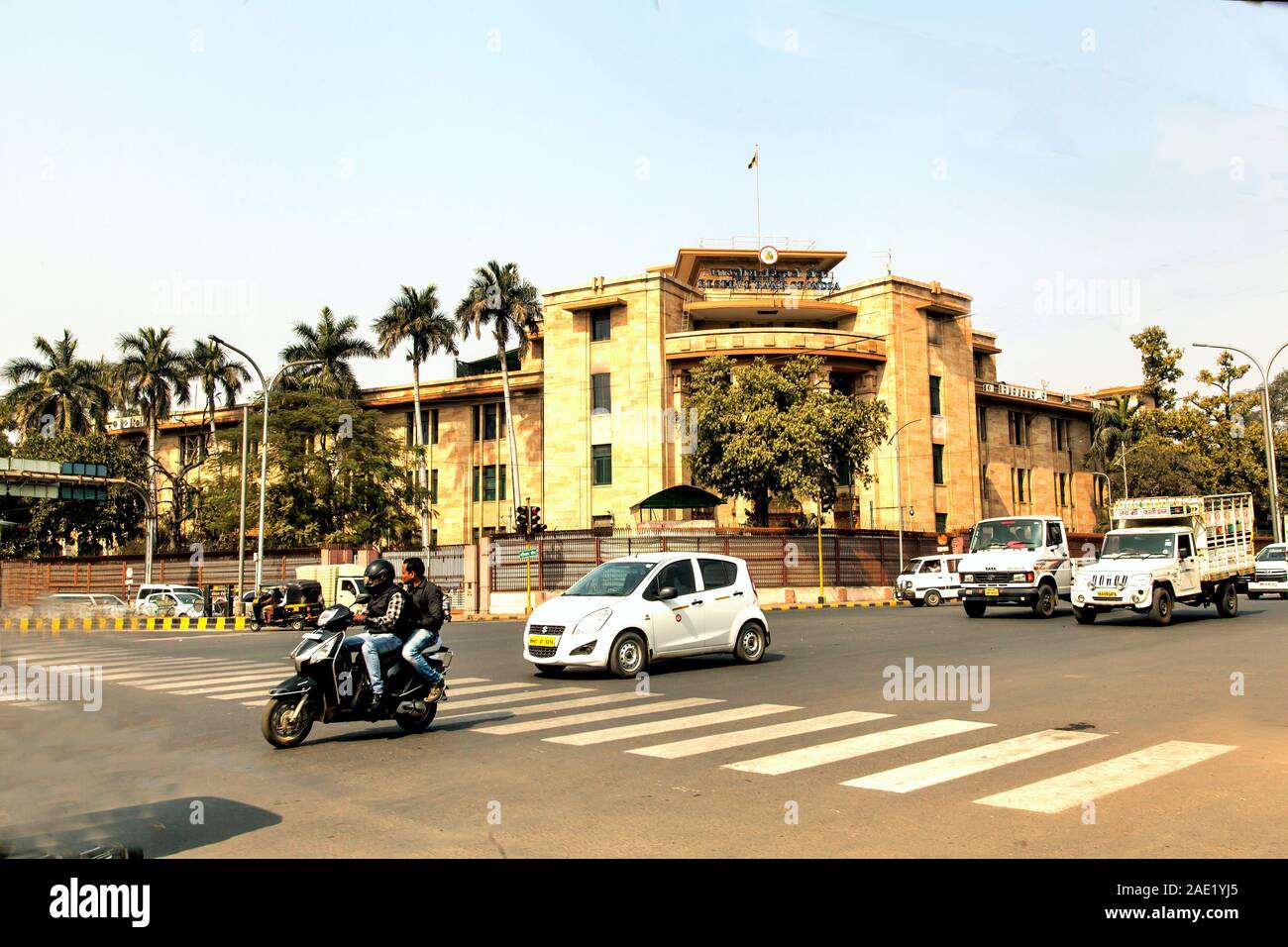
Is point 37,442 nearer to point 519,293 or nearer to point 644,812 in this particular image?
point 519,293

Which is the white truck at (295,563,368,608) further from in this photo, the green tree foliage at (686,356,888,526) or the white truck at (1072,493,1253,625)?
the white truck at (1072,493,1253,625)

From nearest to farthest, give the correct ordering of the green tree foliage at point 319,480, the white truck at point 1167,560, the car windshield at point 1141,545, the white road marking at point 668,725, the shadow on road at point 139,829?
the shadow on road at point 139,829, the white road marking at point 668,725, the white truck at point 1167,560, the car windshield at point 1141,545, the green tree foliage at point 319,480

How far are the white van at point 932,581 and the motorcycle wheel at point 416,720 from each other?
93.8 ft

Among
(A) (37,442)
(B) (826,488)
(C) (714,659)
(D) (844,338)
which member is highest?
(D) (844,338)

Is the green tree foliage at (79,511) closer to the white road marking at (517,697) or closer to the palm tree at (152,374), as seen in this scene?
the palm tree at (152,374)

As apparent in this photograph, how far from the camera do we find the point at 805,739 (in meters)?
9.02

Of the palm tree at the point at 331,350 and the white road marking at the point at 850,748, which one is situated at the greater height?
the palm tree at the point at 331,350

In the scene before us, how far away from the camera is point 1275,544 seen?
115 feet

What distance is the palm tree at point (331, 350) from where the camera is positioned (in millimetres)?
56938

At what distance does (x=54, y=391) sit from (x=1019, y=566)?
5625 centimetres

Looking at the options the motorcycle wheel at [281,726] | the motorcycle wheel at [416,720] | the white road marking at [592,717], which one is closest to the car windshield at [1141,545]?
the white road marking at [592,717]

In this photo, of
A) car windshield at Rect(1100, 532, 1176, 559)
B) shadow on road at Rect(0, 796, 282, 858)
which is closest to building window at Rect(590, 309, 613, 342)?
car windshield at Rect(1100, 532, 1176, 559)

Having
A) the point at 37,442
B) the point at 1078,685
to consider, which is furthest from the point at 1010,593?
the point at 37,442

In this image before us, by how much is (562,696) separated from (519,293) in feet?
137
